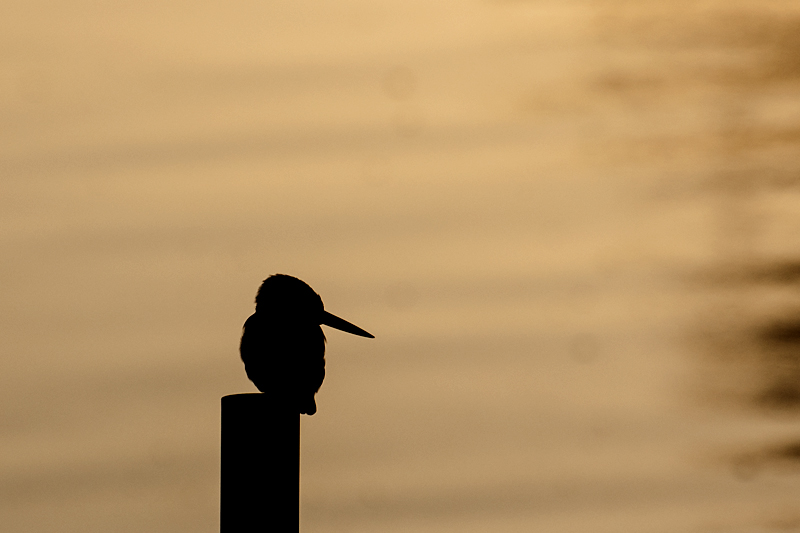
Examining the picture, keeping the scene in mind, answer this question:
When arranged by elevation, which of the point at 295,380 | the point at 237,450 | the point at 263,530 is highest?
the point at 295,380

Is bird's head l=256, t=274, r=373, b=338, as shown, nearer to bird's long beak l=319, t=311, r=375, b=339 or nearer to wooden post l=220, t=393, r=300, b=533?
bird's long beak l=319, t=311, r=375, b=339

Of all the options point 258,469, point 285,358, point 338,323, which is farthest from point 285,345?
point 258,469

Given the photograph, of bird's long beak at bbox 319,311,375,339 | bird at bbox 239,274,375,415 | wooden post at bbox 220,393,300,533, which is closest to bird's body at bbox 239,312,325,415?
bird at bbox 239,274,375,415

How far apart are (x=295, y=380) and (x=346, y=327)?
4.47 feet

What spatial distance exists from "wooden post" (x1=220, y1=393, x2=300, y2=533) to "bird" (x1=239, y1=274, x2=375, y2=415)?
10.2 ft

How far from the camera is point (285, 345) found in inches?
293

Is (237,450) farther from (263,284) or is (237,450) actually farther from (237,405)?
(263,284)

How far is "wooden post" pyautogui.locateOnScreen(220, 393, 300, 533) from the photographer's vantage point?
3.92 meters

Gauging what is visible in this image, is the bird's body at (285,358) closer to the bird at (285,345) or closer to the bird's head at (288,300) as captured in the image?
the bird at (285,345)

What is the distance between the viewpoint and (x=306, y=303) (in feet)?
26.6

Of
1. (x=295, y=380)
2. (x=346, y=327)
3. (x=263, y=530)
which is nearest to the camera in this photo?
(x=263, y=530)

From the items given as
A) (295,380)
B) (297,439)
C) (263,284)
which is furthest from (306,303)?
(297,439)

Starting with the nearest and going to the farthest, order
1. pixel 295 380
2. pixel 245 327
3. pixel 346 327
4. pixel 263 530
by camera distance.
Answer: pixel 263 530
pixel 295 380
pixel 245 327
pixel 346 327

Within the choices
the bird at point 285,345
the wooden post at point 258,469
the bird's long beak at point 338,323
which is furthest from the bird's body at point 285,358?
the wooden post at point 258,469
